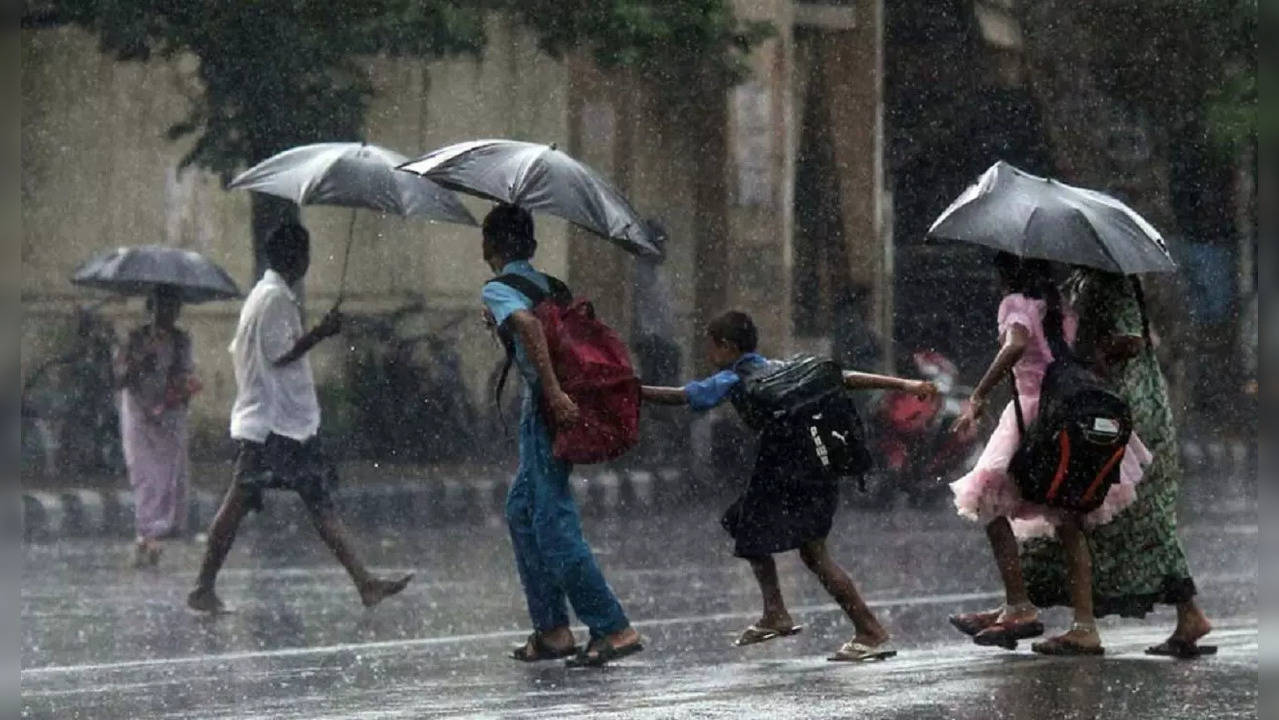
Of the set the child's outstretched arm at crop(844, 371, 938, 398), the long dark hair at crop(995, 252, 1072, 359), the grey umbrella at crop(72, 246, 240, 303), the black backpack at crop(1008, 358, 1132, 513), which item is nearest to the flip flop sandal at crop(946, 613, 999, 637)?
the black backpack at crop(1008, 358, 1132, 513)

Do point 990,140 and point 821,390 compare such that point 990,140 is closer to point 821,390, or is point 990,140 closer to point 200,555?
point 200,555

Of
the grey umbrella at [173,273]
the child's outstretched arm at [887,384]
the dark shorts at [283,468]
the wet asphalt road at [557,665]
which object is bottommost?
the wet asphalt road at [557,665]

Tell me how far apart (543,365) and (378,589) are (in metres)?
2.93

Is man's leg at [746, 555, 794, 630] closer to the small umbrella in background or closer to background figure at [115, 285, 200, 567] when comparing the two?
the small umbrella in background

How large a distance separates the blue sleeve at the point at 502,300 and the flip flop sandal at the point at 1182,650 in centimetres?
231

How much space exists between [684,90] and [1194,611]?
1462 centimetres

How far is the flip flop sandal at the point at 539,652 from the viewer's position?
351 inches

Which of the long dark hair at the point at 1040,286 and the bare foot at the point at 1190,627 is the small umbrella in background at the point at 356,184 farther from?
the bare foot at the point at 1190,627

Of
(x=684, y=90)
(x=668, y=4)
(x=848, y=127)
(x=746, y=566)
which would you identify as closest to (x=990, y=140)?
(x=848, y=127)

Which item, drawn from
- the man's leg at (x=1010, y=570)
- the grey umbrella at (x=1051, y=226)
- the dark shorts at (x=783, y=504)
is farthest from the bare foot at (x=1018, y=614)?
the grey umbrella at (x=1051, y=226)

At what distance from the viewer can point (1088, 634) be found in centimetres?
892

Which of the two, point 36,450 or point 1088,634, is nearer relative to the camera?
point 1088,634

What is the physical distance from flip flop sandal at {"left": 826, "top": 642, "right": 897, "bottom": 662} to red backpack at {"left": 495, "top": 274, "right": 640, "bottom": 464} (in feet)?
3.23

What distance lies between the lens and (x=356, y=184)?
10.5m
